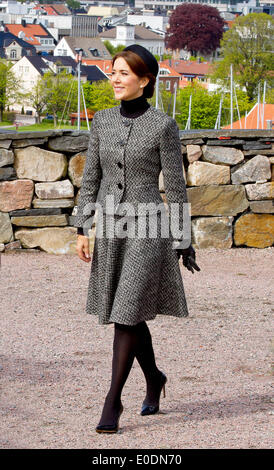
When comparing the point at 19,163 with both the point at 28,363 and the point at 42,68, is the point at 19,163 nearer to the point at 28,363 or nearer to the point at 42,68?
the point at 28,363

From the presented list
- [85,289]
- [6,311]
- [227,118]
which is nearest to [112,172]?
[6,311]

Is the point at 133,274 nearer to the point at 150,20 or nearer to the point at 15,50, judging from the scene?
the point at 15,50

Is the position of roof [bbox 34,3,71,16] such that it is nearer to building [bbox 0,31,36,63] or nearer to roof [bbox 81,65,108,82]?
building [bbox 0,31,36,63]

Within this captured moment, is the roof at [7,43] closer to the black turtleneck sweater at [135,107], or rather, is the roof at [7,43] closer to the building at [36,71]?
the building at [36,71]

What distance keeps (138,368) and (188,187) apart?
3.47 meters

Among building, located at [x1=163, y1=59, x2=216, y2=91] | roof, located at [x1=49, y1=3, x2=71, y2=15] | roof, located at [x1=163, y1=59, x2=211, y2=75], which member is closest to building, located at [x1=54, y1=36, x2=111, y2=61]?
roof, located at [x1=163, y1=59, x2=211, y2=75]

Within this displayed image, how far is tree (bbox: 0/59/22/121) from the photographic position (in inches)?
3590

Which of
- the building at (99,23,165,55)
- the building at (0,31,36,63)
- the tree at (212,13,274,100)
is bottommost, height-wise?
the building at (99,23,165,55)

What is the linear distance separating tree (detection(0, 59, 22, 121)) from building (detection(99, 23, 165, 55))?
5551cm

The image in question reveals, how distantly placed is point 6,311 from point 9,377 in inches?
61.7

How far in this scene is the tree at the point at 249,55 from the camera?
81.2 m

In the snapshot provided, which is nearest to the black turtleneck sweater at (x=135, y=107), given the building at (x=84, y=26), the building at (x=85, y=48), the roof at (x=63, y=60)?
the roof at (x=63, y=60)

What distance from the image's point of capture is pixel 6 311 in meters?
6.81

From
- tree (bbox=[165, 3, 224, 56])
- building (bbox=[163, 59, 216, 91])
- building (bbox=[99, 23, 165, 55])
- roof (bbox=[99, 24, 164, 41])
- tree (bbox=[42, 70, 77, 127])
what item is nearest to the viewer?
tree (bbox=[42, 70, 77, 127])
